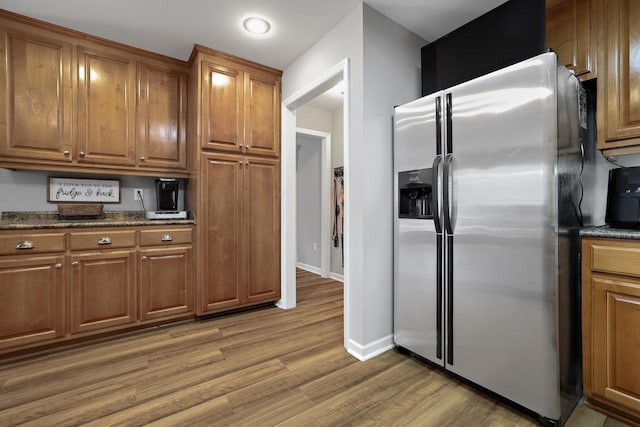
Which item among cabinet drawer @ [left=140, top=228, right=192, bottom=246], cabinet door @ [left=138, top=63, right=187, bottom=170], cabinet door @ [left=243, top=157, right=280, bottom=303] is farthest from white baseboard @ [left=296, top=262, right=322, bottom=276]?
cabinet door @ [left=138, top=63, right=187, bottom=170]

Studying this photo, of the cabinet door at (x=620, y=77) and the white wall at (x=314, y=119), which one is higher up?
the white wall at (x=314, y=119)

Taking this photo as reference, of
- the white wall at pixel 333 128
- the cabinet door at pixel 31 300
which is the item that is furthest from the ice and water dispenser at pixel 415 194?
the cabinet door at pixel 31 300

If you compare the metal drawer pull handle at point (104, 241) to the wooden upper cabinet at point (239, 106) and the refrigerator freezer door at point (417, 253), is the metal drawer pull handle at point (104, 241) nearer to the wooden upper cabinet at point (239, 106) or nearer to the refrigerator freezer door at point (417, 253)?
the wooden upper cabinet at point (239, 106)

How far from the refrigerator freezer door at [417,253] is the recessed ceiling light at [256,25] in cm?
126

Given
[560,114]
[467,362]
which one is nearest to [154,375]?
[467,362]

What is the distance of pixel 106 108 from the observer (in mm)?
2461

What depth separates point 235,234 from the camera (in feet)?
9.05

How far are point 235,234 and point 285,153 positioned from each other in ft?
3.23

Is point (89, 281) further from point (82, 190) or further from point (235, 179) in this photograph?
point (235, 179)

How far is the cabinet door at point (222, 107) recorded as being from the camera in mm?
2578

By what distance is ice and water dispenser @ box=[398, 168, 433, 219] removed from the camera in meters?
1.84

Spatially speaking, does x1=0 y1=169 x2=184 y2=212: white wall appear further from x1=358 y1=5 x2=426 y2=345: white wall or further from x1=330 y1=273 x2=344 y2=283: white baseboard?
x1=330 y1=273 x2=344 y2=283: white baseboard

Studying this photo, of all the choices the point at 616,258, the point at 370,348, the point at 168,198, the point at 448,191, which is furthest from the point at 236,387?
the point at 616,258

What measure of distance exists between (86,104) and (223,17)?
1.38 meters
